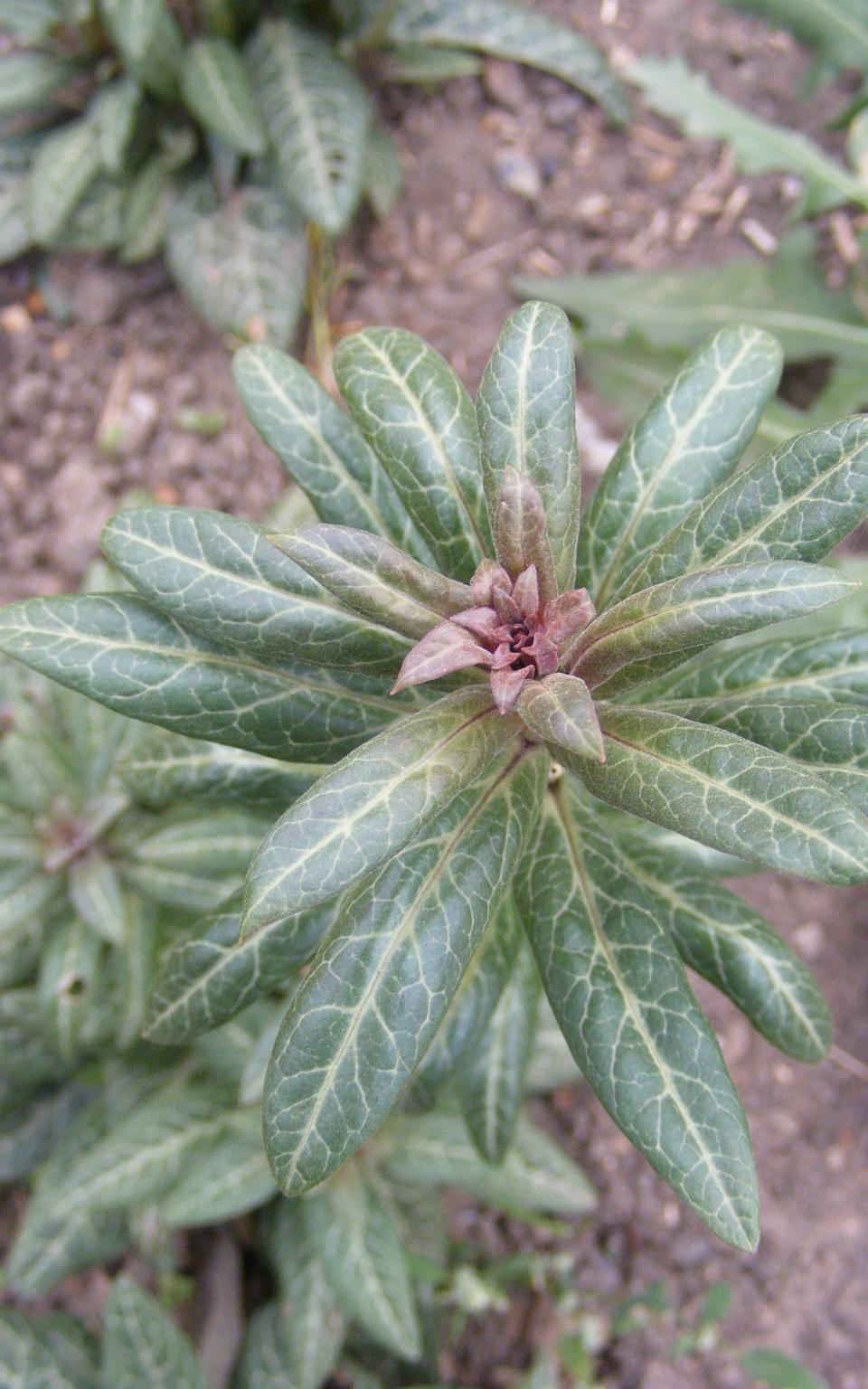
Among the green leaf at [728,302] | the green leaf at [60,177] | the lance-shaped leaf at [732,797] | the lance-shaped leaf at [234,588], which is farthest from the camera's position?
the green leaf at [728,302]

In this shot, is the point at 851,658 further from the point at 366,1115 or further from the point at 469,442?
the point at 366,1115

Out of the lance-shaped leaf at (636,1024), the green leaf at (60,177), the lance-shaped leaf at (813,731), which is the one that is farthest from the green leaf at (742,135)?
the lance-shaped leaf at (636,1024)

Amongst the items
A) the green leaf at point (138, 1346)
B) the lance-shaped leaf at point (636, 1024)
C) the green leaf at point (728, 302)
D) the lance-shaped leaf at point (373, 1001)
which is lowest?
the green leaf at point (138, 1346)

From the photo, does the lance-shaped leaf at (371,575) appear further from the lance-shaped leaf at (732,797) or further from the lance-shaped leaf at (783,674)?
the lance-shaped leaf at (783,674)

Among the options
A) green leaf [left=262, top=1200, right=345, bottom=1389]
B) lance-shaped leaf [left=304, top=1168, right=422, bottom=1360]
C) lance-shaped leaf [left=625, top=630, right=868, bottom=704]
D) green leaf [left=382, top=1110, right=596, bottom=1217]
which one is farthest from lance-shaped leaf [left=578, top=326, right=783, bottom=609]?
green leaf [left=262, top=1200, right=345, bottom=1389]

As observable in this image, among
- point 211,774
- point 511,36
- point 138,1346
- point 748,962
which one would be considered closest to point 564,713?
point 748,962

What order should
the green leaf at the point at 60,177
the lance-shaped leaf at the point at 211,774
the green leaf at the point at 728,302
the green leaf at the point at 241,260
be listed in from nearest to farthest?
the lance-shaped leaf at the point at 211,774, the green leaf at the point at 60,177, the green leaf at the point at 241,260, the green leaf at the point at 728,302

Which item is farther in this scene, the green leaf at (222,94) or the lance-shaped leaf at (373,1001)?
the green leaf at (222,94)
